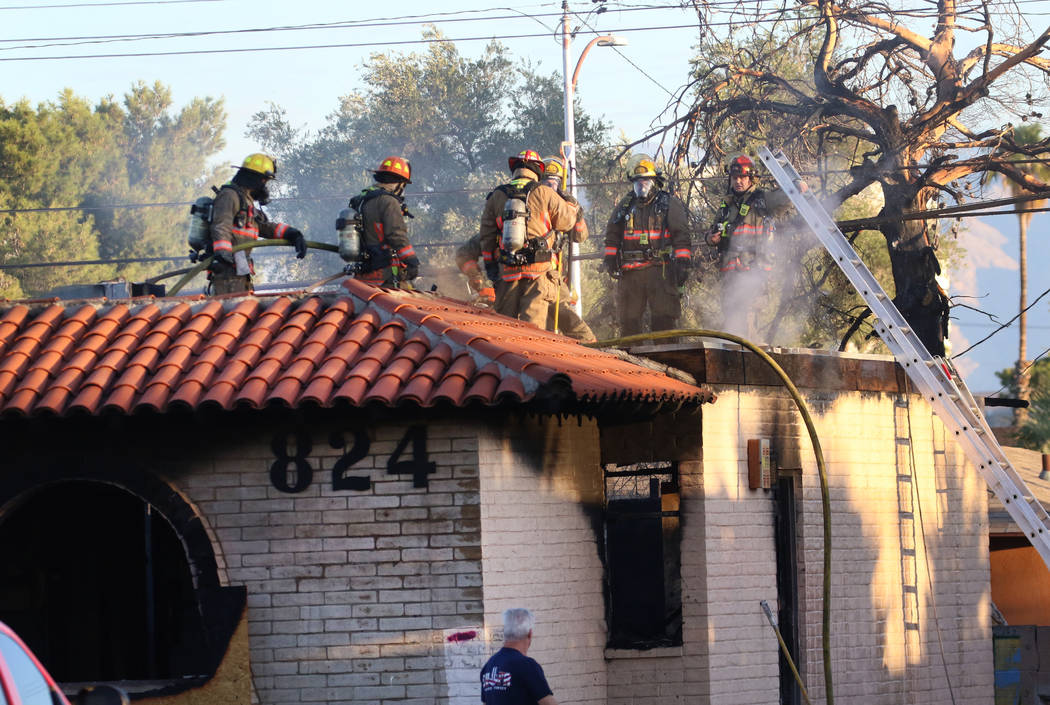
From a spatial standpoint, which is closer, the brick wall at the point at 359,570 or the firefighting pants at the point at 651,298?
the brick wall at the point at 359,570

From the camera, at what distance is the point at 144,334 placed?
9.57m

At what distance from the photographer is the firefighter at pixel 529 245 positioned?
38.9 feet

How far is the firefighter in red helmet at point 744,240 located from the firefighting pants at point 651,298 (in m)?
0.97

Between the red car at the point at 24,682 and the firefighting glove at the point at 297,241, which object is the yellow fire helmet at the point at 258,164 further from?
the red car at the point at 24,682

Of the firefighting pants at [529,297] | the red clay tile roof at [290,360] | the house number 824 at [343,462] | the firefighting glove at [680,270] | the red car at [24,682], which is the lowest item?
the red car at [24,682]

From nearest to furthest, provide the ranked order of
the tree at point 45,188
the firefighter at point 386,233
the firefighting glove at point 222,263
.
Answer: the firefighting glove at point 222,263 < the firefighter at point 386,233 < the tree at point 45,188

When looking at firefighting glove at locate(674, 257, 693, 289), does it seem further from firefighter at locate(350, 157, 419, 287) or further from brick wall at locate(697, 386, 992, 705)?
firefighter at locate(350, 157, 419, 287)

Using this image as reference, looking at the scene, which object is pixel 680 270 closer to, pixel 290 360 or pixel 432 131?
pixel 290 360

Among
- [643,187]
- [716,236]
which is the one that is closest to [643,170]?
[643,187]

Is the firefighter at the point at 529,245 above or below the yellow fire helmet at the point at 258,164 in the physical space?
below

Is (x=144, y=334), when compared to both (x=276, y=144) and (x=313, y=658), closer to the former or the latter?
(x=313, y=658)

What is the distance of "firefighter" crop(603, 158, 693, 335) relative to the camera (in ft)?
43.4

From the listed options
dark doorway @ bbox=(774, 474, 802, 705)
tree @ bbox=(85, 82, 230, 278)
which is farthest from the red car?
tree @ bbox=(85, 82, 230, 278)

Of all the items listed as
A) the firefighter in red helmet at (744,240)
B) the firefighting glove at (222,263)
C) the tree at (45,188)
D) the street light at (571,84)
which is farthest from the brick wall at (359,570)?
the tree at (45,188)
